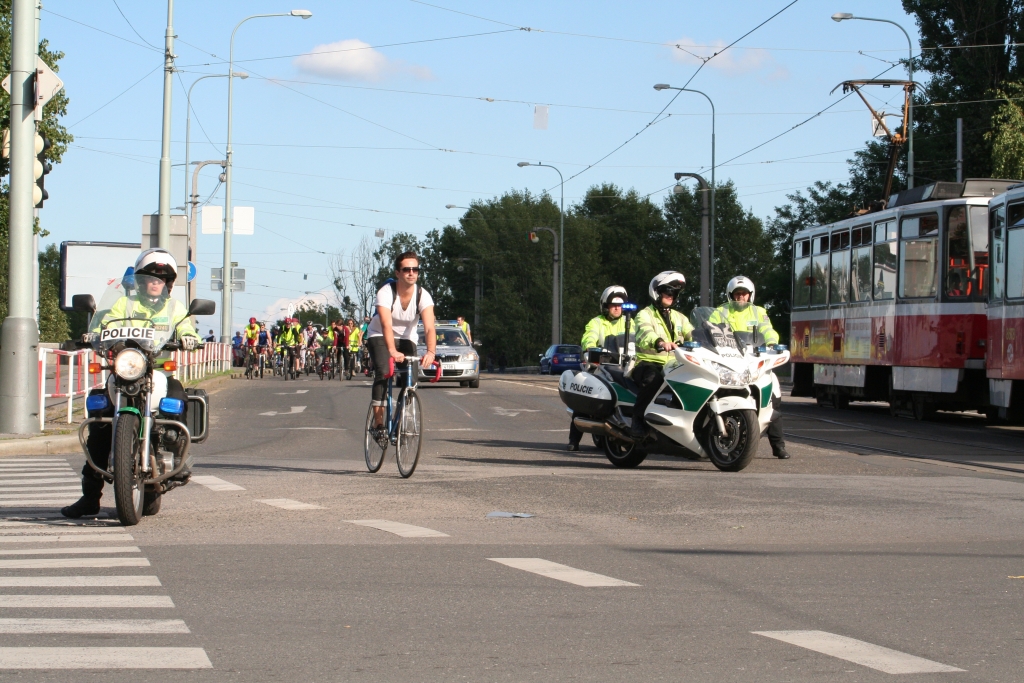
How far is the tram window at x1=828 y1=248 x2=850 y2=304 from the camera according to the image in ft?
84.2

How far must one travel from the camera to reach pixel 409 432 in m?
11.6

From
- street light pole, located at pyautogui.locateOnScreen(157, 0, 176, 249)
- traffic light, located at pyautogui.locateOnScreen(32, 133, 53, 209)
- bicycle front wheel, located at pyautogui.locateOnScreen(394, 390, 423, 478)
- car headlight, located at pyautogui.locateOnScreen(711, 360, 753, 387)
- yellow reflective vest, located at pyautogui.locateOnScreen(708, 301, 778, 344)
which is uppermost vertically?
street light pole, located at pyautogui.locateOnScreen(157, 0, 176, 249)

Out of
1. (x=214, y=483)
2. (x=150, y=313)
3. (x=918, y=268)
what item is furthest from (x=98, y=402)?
(x=918, y=268)

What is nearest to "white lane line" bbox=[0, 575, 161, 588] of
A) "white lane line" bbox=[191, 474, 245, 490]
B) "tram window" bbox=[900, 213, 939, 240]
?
"white lane line" bbox=[191, 474, 245, 490]

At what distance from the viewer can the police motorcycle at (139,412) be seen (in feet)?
27.5

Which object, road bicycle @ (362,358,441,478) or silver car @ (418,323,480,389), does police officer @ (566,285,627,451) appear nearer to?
road bicycle @ (362,358,441,478)

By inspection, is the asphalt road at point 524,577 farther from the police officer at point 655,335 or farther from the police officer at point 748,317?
Result: the police officer at point 748,317

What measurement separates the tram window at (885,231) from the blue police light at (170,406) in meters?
16.9

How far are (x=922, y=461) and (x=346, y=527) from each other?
305 inches

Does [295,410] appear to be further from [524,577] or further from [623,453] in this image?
[524,577]

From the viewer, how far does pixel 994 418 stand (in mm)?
23453

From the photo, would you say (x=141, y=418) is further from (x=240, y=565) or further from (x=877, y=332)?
(x=877, y=332)

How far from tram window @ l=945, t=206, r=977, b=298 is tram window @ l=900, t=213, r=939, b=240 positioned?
0.33 meters

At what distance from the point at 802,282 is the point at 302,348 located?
24.7 metres
